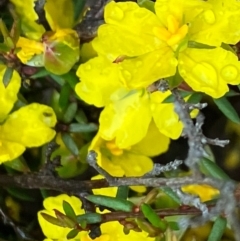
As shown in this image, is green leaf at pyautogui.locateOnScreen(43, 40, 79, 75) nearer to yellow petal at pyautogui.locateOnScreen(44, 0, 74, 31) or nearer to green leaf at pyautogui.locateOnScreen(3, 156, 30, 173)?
yellow petal at pyautogui.locateOnScreen(44, 0, 74, 31)

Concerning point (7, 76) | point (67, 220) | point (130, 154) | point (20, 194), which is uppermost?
point (7, 76)

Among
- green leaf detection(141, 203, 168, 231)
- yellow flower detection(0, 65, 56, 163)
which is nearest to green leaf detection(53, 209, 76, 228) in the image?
green leaf detection(141, 203, 168, 231)

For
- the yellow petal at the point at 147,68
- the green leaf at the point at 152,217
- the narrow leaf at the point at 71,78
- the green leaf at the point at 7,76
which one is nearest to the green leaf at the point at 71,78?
the narrow leaf at the point at 71,78

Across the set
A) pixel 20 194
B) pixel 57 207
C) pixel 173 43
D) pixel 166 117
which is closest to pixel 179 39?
pixel 173 43

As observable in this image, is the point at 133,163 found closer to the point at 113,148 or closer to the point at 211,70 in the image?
the point at 113,148

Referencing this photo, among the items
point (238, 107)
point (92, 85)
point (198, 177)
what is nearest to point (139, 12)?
point (92, 85)

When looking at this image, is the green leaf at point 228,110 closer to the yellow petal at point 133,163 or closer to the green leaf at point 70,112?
the yellow petal at point 133,163

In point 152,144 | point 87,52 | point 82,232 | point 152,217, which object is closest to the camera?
point 152,217
